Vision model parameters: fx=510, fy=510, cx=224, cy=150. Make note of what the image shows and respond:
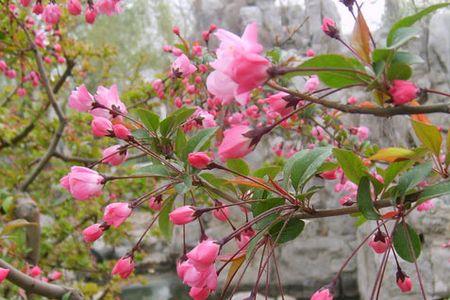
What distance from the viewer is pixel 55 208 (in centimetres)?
311

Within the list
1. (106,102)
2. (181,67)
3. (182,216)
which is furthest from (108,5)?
(182,216)

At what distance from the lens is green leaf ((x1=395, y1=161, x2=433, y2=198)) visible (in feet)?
1.76

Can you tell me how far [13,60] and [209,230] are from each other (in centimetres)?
510

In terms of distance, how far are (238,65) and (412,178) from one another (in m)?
0.24

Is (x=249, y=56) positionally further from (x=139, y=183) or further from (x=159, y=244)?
(x=159, y=244)

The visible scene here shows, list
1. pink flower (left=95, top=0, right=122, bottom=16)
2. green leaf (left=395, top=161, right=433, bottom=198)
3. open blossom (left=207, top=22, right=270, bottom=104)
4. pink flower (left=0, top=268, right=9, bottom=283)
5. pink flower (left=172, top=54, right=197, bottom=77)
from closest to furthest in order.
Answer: open blossom (left=207, top=22, right=270, bottom=104), green leaf (left=395, top=161, right=433, bottom=198), pink flower (left=0, top=268, right=9, bottom=283), pink flower (left=172, top=54, right=197, bottom=77), pink flower (left=95, top=0, right=122, bottom=16)

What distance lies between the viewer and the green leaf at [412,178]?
54cm

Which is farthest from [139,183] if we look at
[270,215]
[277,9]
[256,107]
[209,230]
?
[277,9]

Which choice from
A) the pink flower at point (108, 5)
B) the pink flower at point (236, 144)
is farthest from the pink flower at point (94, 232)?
the pink flower at point (108, 5)

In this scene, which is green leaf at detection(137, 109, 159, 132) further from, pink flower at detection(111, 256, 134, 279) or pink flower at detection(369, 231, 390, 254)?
pink flower at detection(369, 231, 390, 254)

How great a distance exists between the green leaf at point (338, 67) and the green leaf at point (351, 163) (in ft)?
0.30

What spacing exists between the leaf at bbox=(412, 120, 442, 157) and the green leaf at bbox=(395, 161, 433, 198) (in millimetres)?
22

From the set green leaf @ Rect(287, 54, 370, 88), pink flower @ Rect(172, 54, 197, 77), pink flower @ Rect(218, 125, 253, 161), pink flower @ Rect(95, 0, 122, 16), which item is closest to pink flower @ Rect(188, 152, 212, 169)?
pink flower @ Rect(218, 125, 253, 161)

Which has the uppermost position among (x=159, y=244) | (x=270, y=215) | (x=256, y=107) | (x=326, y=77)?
(x=326, y=77)
